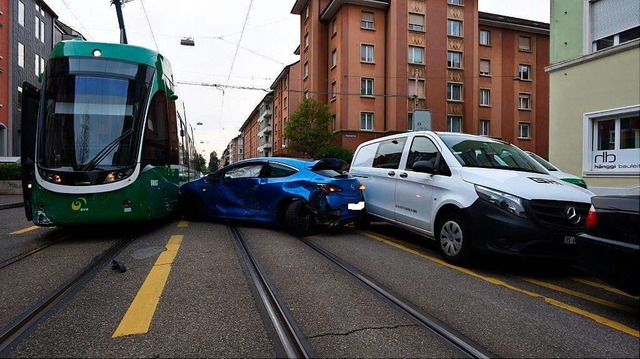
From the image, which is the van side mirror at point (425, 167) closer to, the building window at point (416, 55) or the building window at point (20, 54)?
the building window at point (416, 55)

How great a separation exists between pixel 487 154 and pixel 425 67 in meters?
27.3

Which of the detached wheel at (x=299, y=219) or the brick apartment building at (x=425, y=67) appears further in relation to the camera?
the brick apartment building at (x=425, y=67)

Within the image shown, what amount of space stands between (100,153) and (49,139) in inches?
31.8

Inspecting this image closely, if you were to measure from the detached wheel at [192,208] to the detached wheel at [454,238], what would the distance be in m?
5.62

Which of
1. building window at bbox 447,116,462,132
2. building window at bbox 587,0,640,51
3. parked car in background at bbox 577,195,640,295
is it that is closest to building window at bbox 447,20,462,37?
building window at bbox 447,116,462,132

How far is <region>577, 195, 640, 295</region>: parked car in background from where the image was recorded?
10.9 ft

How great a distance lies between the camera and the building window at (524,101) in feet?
119

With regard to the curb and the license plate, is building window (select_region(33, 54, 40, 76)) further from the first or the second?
the license plate

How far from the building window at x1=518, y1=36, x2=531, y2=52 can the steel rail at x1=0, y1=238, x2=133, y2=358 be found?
3955 cm

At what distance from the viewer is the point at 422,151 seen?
6.66 meters

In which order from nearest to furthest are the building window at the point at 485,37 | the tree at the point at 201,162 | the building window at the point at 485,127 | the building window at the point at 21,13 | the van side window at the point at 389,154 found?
the van side window at the point at 389,154, the building window at the point at 21,13, the tree at the point at 201,162, the building window at the point at 485,127, the building window at the point at 485,37

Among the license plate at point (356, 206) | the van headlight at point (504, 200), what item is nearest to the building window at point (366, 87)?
the license plate at point (356, 206)

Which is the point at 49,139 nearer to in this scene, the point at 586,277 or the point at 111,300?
the point at 111,300

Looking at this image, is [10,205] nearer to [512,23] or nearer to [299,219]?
[299,219]
